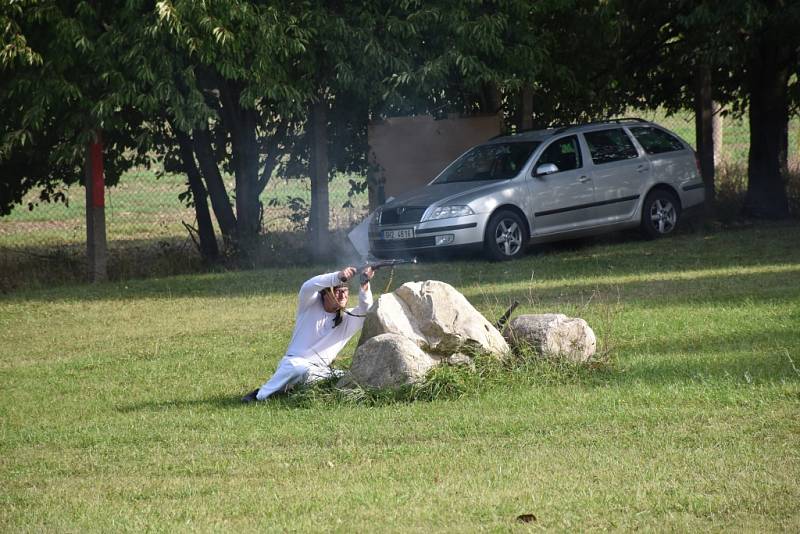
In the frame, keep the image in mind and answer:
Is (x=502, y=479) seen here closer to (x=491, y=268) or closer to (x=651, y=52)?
(x=491, y=268)

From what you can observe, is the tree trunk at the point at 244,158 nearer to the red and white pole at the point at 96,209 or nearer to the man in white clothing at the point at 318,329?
the red and white pole at the point at 96,209

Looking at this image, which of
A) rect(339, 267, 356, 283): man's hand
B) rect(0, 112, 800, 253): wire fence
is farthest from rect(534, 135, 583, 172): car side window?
rect(339, 267, 356, 283): man's hand

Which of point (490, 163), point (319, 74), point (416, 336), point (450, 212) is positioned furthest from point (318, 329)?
point (319, 74)

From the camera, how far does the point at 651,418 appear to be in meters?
7.36

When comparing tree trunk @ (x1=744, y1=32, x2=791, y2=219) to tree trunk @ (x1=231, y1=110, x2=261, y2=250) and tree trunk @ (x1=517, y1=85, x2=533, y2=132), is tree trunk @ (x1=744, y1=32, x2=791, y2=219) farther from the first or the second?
tree trunk @ (x1=231, y1=110, x2=261, y2=250)

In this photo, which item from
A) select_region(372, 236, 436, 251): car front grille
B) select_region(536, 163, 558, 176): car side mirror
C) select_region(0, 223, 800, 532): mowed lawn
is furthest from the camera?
select_region(536, 163, 558, 176): car side mirror

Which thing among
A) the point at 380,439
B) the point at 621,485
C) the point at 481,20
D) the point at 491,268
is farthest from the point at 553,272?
the point at 621,485

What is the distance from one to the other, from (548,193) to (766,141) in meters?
4.68

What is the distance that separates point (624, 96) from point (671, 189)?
3357 millimetres

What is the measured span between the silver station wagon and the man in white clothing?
6.74 m

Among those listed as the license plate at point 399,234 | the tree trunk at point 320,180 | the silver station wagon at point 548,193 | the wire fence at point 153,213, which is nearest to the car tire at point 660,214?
the silver station wagon at point 548,193

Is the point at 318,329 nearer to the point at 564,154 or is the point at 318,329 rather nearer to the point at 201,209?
the point at 564,154

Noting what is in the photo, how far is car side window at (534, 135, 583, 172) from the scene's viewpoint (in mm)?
16812

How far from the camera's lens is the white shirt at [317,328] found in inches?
340
